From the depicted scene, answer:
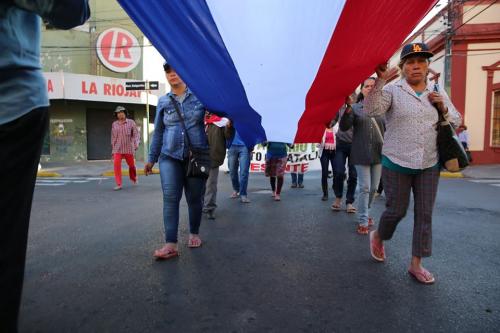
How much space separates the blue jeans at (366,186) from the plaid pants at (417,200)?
158 centimetres

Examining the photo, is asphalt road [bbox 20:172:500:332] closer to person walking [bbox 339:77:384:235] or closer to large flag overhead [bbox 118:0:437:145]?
person walking [bbox 339:77:384:235]

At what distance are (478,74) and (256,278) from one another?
17857mm

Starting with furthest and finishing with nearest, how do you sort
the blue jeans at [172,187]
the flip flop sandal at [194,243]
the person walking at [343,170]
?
the person walking at [343,170] < the flip flop sandal at [194,243] < the blue jeans at [172,187]

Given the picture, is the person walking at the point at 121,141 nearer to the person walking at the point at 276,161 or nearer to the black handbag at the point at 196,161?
the person walking at the point at 276,161

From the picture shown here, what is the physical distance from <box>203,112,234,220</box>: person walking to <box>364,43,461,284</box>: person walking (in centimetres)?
307

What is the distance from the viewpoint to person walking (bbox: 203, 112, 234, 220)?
614 cm

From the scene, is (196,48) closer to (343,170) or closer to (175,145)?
(175,145)

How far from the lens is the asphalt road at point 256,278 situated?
258 centimetres

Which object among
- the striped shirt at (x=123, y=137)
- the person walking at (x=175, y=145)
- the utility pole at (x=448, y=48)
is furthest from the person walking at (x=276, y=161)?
the utility pole at (x=448, y=48)

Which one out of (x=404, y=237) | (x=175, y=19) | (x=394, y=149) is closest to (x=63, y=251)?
(x=175, y=19)

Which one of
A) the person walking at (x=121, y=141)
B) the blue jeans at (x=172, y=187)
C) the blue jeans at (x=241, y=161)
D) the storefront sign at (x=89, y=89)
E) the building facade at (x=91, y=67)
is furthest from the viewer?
the building facade at (x=91, y=67)

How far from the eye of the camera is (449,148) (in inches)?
125

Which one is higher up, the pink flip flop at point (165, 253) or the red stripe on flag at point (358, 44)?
the red stripe on flag at point (358, 44)

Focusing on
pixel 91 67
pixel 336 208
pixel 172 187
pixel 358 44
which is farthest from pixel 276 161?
pixel 91 67
